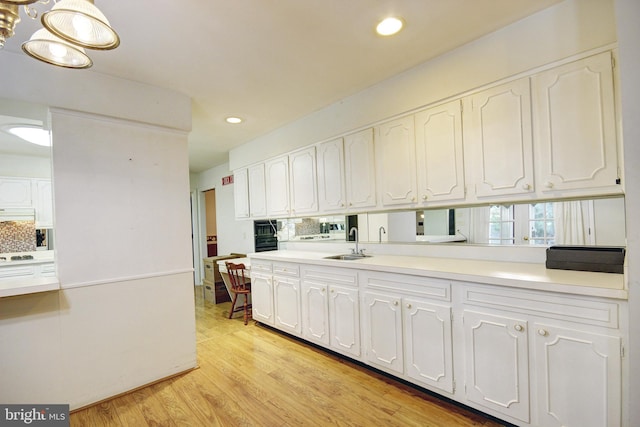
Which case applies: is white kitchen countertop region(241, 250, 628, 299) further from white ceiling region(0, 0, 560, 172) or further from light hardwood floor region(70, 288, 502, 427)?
white ceiling region(0, 0, 560, 172)

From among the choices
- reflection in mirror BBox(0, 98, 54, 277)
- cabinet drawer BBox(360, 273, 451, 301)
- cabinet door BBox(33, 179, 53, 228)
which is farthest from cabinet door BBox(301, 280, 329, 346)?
cabinet door BBox(33, 179, 53, 228)

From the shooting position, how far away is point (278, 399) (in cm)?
215

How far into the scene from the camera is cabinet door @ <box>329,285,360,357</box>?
8.23ft

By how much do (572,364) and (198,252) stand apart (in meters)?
6.18

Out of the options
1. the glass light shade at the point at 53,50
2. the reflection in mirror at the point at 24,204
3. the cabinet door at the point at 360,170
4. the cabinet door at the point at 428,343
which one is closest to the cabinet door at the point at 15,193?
the reflection in mirror at the point at 24,204

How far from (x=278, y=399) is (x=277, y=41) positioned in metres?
2.53

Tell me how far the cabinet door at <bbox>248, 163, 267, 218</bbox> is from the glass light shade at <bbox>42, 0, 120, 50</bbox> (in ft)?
9.42

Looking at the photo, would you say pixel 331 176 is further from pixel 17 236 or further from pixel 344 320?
pixel 17 236

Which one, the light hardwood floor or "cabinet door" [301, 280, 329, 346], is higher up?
"cabinet door" [301, 280, 329, 346]

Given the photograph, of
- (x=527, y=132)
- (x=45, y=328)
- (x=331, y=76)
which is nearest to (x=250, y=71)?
(x=331, y=76)

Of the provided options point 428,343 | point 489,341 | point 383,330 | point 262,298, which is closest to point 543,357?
point 489,341

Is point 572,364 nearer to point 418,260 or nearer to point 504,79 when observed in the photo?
point 418,260

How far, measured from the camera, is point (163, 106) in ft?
8.42

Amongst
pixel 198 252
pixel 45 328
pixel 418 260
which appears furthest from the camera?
pixel 198 252
